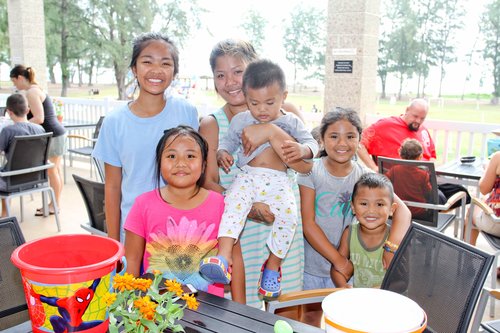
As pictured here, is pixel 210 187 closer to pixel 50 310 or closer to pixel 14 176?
pixel 50 310

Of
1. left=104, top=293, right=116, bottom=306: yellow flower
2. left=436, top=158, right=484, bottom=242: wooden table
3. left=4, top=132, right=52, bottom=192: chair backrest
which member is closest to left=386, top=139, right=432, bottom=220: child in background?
left=436, top=158, right=484, bottom=242: wooden table

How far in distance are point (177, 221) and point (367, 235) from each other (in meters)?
0.95

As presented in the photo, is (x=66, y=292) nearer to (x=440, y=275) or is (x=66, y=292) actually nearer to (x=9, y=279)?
(x=9, y=279)

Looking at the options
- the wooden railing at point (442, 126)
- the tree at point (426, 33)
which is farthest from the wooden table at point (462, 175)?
the tree at point (426, 33)

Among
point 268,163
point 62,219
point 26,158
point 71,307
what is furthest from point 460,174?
point 62,219

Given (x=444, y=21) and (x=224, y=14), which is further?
(x=444, y=21)

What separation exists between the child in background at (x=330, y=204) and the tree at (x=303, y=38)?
7.08 meters

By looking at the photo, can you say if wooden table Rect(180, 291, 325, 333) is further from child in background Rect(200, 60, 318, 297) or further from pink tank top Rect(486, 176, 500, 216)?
pink tank top Rect(486, 176, 500, 216)

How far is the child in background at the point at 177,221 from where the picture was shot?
1497 millimetres

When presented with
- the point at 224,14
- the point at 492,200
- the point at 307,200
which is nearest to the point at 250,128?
the point at 307,200

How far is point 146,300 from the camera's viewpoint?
827mm

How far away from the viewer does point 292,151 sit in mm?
1774

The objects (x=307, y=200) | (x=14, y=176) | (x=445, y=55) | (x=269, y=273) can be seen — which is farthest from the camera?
(x=445, y=55)

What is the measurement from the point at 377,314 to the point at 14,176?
423cm
